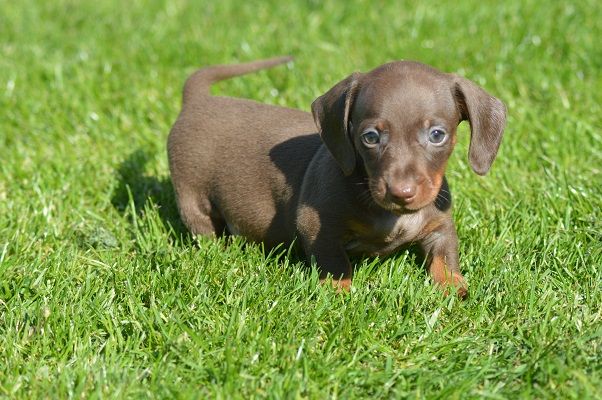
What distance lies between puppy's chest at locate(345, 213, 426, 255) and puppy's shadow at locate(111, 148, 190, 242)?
120 cm

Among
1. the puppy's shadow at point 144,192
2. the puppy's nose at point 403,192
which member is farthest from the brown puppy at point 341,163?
the puppy's shadow at point 144,192

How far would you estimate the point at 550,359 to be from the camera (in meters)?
3.49

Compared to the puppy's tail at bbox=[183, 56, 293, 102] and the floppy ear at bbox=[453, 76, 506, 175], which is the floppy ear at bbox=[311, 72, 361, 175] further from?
the puppy's tail at bbox=[183, 56, 293, 102]

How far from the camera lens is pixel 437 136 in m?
3.84

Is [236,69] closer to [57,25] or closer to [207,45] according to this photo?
[207,45]

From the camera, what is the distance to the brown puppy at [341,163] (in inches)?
149

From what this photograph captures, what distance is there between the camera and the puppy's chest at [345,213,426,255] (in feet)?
13.6

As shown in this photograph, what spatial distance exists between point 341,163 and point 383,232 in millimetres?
401

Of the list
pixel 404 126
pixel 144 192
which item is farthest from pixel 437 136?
pixel 144 192

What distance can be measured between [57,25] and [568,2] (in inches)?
178

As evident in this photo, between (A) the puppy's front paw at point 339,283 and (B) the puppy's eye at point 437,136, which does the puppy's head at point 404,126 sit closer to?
(B) the puppy's eye at point 437,136

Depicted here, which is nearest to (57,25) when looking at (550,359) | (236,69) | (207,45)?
(207,45)

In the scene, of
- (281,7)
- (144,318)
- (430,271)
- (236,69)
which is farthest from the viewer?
(281,7)

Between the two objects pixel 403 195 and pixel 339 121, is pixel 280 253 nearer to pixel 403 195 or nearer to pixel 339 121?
pixel 339 121
